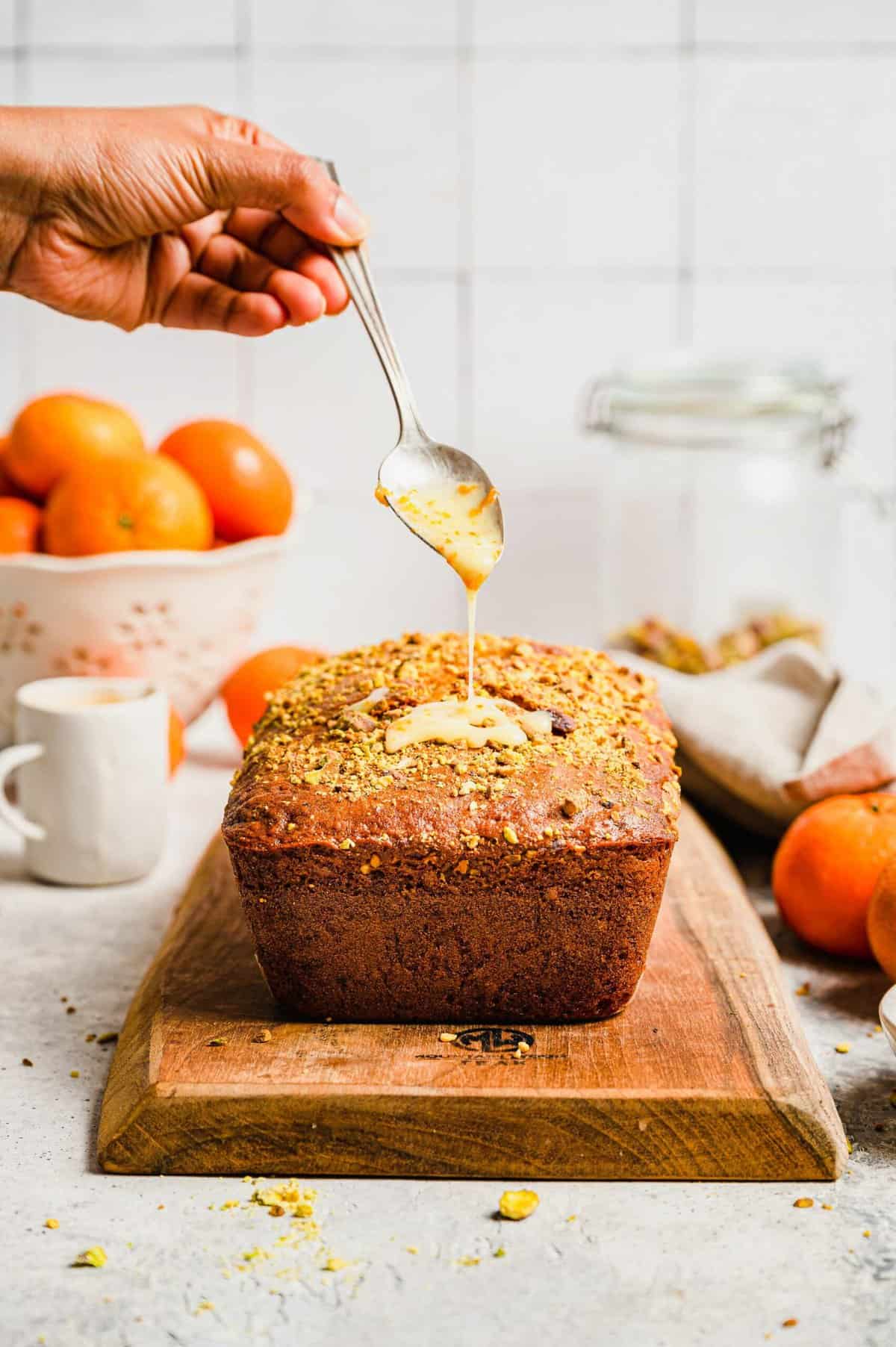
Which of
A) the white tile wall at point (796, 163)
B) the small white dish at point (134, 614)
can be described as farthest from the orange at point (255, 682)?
the white tile wall at point (796, 163)

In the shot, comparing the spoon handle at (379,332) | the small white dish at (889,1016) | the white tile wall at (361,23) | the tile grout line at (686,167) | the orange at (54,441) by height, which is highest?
the white tile wall at (361,23)

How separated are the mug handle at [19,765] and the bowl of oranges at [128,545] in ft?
0.83

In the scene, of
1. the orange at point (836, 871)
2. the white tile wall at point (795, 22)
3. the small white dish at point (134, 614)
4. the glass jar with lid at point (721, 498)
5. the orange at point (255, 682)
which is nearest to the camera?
the orange at point (836, 871)

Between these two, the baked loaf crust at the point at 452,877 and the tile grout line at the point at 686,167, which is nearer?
the baked loaf crust at the point at 452,877

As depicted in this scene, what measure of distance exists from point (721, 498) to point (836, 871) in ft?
3.22

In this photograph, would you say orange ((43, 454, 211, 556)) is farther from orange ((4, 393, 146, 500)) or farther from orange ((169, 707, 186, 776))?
orange ((169, 707, 186, 776))

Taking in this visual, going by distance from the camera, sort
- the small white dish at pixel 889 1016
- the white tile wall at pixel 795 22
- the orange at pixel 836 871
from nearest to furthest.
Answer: the small white dish at pixel 889 1016
the orange at pixel 836 871
the white tile wall at pixel 795 22

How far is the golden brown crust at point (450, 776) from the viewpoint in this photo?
1.12 metres

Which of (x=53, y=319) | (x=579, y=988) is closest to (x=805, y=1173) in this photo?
(x=579, y=988)

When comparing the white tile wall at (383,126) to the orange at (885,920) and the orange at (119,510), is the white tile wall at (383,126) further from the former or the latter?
the orange at (885,920)

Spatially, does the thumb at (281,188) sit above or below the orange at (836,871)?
above

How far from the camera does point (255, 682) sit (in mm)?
1883

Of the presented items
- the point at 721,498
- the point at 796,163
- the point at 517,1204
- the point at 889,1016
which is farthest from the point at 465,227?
the point at 517,1204

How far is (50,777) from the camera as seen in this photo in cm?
156
